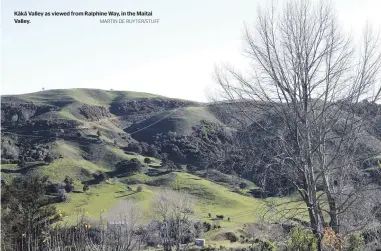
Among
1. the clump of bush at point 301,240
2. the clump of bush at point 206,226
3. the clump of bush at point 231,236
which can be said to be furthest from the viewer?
the clump of bush at point 206,226

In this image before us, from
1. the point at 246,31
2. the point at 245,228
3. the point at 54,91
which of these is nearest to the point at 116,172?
the point at 245,228

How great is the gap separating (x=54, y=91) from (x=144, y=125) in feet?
153

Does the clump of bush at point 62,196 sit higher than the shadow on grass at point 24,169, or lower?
lower

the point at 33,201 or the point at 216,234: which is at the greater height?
the point at 33,201

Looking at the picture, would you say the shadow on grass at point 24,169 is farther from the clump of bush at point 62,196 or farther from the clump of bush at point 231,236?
the clump of bush at point 231,236

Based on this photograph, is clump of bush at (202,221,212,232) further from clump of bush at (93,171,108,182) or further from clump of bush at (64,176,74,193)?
clump of bush at (93,171,108,182)

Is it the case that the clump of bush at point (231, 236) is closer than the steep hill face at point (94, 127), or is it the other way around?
the clump of bush at point (231, 236)

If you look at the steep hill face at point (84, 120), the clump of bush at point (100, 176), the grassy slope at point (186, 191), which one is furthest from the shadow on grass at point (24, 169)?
the grassy slope at point (186, 191)

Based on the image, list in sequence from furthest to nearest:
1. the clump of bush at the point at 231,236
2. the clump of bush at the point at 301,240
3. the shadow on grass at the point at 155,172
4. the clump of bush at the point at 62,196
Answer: the shadow on grass at the point at 155,172
the clump of bush at the point at 62,196
the clump of bush at the point at 231,236
the clump of bush at the point at 301,240

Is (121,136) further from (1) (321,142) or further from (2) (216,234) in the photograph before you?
(1) (321,142)

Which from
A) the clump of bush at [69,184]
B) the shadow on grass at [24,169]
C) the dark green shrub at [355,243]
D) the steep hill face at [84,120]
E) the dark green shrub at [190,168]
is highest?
the steep hill face at [84,120]

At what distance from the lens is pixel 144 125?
117 meters

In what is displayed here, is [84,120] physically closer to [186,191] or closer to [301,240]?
[186,191]

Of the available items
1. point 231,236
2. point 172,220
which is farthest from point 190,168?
point 172,220
